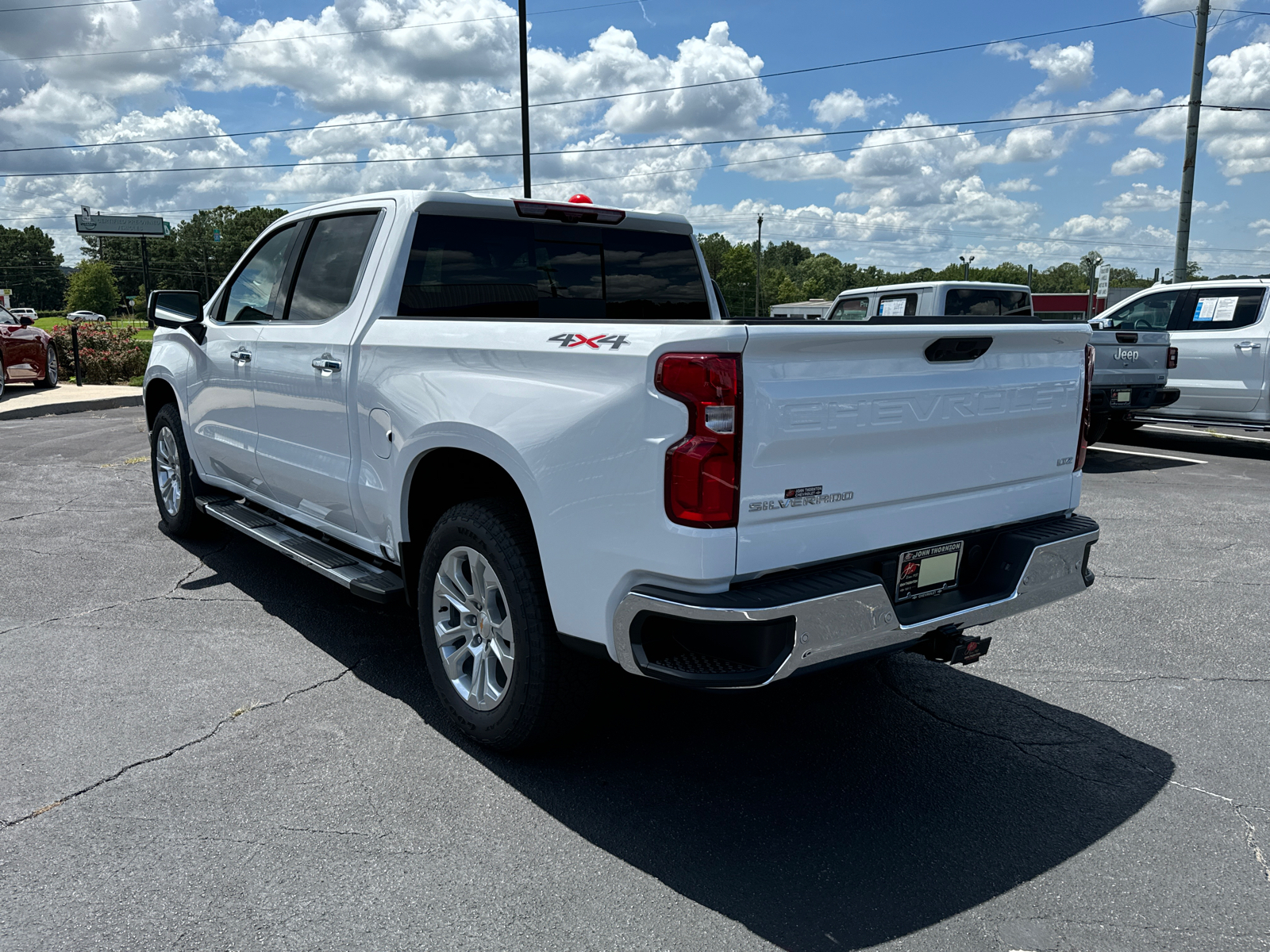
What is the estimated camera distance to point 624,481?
9.02 ft

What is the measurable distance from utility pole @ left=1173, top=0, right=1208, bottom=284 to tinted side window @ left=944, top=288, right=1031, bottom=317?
401 inches

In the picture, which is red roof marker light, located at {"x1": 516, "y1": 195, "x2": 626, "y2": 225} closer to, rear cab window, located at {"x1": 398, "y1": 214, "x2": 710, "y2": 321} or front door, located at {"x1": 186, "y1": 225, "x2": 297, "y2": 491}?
rear cab window, located at {"x1": 398, "y1": 214, "x2": 710, "y2": 321}

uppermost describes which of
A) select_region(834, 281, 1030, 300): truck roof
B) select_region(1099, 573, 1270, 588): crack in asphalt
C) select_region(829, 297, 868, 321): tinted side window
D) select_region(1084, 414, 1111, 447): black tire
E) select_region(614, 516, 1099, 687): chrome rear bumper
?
select_region(834, 281, 1030, 300): truck roof

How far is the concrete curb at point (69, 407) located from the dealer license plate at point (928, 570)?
1468 cm

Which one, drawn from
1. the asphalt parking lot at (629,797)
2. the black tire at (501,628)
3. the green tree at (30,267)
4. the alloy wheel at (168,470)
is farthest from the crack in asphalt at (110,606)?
the green tree at (30,267)

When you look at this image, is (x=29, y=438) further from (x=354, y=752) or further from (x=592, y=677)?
(x=592, y=677)

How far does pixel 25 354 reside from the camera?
1680 cm

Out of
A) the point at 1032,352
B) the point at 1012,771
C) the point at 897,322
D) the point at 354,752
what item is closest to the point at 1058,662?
the point at 1012,771

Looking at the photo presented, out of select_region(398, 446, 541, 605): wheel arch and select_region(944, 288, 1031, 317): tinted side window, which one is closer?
select_region(398, 446, 541, 605): wheel arch

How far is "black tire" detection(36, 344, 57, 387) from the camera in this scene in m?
17.5

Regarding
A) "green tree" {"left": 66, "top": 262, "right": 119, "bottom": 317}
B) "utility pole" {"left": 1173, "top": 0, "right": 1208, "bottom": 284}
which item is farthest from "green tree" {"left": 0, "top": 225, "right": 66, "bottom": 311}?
"utility pole" {"left": 1173, "top": 0, "right": 1208, "bottom": 284}

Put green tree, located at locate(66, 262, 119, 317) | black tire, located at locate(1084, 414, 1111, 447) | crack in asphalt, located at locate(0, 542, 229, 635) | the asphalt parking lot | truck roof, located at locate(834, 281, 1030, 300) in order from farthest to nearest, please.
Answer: green tree, located at locate(66, 262, 119, 317) → truck roof, located at locate(834, 281, 1030, 300) → black tire, located at locate(1084, 414, 1111, 447) → crack in asphalt, located at locate(0, 542, 229, 635) → the asphalt parking lot

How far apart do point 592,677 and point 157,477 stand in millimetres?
4904

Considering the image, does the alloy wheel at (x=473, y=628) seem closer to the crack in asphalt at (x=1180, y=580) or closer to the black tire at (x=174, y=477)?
the black tire at (x=174, y=477)
